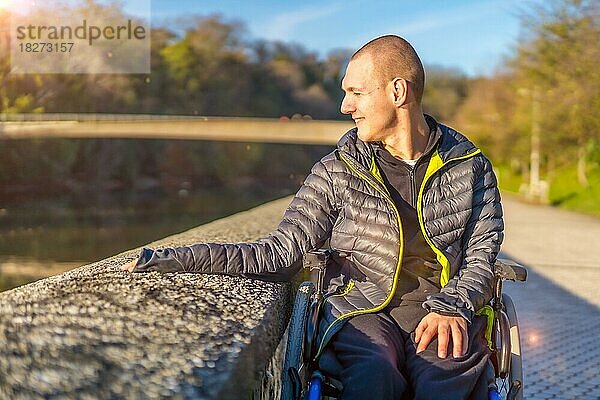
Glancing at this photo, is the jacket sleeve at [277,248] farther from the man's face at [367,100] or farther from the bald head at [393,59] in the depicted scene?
the bald head at [393,59]

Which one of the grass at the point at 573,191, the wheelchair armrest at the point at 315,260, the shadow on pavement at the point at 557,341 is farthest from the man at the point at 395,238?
the grass at the point at 573,191

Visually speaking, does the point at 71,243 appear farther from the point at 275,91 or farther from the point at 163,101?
the point at 275,91

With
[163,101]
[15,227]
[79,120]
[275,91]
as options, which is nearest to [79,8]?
[79,120]

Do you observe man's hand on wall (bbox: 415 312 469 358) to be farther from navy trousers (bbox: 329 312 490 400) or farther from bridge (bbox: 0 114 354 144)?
bridge (bbox: 0 114 354 144)

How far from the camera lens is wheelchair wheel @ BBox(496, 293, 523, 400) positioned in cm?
296

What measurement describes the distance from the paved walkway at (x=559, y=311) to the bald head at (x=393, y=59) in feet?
9.61

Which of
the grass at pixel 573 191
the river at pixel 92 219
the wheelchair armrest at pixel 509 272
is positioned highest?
the wheelchair armrest at pixel 509 272

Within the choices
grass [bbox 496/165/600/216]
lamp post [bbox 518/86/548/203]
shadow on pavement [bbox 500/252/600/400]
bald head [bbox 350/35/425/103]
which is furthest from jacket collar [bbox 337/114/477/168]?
lamp post [bbox 518/86/548/203]

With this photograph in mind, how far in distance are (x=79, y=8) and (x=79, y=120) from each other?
6207 millimetres

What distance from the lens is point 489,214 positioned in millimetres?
3090

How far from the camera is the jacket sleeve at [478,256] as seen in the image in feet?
9.25

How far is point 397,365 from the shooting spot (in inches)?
109

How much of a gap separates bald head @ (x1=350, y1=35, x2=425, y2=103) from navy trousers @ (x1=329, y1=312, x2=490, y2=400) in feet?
2.74

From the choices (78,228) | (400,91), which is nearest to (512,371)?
(400,91)
